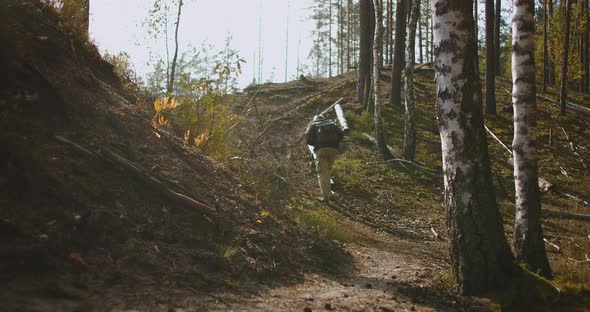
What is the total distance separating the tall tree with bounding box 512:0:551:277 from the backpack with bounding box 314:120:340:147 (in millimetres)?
5629

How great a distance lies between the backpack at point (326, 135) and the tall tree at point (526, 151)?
18.5ft

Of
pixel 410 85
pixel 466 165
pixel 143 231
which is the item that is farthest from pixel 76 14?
pixel 410 85

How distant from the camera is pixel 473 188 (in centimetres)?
495

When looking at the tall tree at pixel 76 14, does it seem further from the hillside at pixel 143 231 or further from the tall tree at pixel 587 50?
the tall tree at pixel 587 50

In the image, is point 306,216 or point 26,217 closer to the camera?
point 26,217

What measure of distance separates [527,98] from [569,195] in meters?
10.2

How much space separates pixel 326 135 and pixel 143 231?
7280mm

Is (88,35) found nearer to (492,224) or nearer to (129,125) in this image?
(129,125)

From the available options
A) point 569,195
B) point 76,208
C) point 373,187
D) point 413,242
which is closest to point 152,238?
point 76,208

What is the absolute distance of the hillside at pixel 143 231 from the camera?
3.75 metres

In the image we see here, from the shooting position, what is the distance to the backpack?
11.5m

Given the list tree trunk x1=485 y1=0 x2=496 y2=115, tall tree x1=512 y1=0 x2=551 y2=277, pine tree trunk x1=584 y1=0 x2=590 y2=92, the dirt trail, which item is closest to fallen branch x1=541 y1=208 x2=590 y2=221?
the dirt trail

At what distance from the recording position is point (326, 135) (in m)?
11.5

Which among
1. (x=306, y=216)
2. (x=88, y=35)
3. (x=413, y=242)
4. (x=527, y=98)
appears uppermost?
(x=88, y=35)
